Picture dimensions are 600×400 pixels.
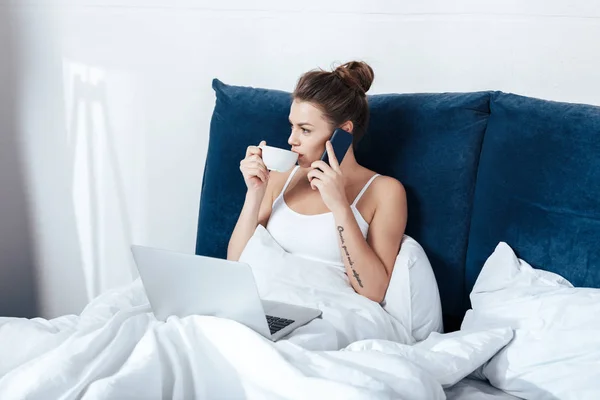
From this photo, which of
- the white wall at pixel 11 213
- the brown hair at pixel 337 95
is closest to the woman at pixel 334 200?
the brown hair at pixel 337 95

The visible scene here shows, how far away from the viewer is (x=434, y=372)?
6.00ft

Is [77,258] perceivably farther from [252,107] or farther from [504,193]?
[504,193]

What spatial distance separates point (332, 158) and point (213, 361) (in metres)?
0.80

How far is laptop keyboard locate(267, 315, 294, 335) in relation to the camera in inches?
75.2

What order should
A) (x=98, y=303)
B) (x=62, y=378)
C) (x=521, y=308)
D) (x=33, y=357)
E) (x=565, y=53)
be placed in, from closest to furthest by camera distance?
1. (x=62, y=378)
2. (x=33, y=357)
3. (x=521, y=308)
4. (x=98, y=303)
5. (x=565, y=53)

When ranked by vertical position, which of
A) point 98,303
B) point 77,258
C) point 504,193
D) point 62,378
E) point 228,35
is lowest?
point 77,258

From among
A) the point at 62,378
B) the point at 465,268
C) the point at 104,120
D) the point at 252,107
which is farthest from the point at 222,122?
the point at 62,378

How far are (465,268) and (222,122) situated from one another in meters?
0.92

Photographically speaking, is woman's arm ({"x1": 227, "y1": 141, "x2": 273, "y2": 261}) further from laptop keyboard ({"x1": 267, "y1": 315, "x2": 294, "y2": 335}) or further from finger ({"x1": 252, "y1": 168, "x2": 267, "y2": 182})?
laptop keyboard ({"x1": 267, "y1": 315, "x2": 294, "y2": 335})

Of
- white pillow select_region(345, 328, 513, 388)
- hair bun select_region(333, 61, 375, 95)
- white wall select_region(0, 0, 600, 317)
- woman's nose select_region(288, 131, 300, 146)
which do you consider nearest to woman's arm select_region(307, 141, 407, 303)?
woman's nose select_region(288, 131, 300, 146)

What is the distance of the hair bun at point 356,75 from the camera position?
2.39 meters

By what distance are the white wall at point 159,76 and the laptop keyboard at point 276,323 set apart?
3.47ft

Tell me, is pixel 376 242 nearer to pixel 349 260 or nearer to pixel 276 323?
pixel 349 260

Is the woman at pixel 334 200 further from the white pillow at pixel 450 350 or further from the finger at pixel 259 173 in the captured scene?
the white pillow at pixel 450 350
